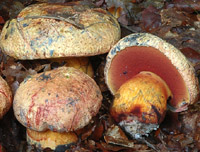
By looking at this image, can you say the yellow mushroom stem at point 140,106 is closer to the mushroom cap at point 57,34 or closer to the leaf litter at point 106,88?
the leaf litter at point 106,88

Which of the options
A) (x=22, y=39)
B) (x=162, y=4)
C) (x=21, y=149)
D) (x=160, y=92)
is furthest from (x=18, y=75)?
(x=162, y=4)

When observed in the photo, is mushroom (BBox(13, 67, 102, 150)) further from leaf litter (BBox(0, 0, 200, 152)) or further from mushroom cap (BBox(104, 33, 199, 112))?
mushroom cap (BBox(104, 33, 199, 112))

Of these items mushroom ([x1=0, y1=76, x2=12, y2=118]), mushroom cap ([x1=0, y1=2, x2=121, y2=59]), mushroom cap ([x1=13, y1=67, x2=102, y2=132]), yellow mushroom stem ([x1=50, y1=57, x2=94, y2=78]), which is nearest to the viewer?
mushroom cap ([x1=13, y1=67, x2=102, y2=132])

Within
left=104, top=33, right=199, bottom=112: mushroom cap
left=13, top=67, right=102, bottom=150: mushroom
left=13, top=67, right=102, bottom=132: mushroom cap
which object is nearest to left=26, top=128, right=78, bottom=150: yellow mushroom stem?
left=13, top=67, right=102, bottom=150: mushroom

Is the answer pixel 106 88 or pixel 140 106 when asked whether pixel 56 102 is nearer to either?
pixel 140 106

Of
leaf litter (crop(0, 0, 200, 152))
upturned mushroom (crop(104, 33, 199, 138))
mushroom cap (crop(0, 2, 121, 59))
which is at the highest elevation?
mushroom cap (crop(0, 2, 121, 59))

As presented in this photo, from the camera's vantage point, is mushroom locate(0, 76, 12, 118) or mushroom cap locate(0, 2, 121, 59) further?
mushroom cap locate(0, 2, 121, 59)

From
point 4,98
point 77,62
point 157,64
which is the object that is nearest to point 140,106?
point 157,64

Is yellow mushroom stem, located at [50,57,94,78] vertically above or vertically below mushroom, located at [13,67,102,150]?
below
